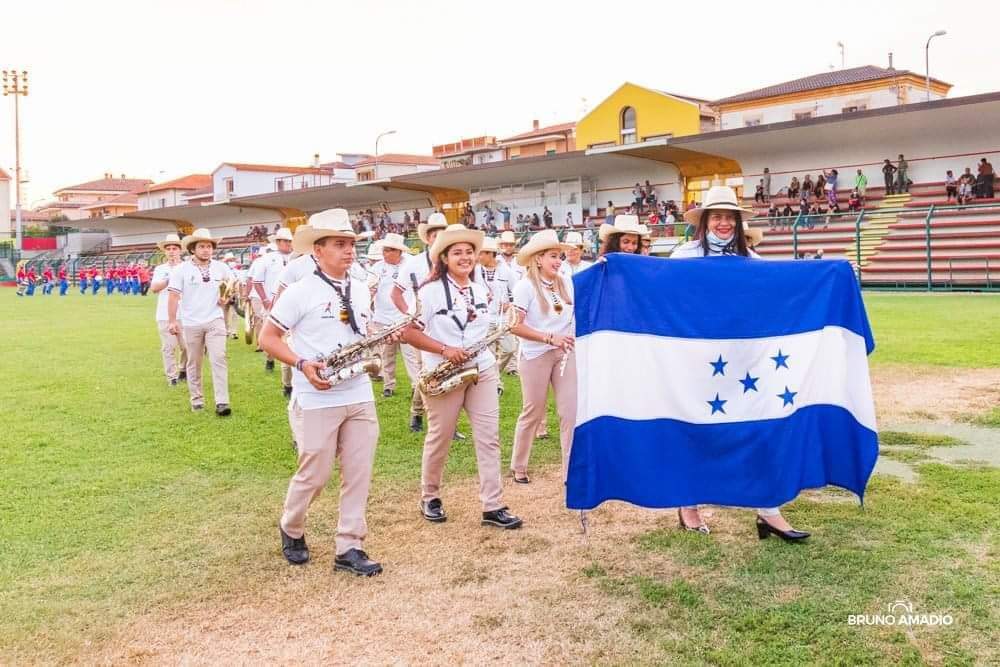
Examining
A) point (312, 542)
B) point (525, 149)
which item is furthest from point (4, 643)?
point (525, 149)

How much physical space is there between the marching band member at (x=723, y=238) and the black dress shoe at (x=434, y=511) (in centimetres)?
168

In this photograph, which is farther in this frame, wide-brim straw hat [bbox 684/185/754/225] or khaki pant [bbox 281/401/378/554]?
wide-brim straw hat [bbox 684/185/754/225]

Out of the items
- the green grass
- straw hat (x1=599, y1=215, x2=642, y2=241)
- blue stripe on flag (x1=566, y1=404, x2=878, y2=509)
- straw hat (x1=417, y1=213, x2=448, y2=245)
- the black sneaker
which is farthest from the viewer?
the green grass

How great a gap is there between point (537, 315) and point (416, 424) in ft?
9.88

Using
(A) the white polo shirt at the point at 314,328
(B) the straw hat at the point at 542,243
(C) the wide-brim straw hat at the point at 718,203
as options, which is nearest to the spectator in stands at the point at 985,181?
(B) the straw hat at the point at 542,243

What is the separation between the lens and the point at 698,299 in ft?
17.2

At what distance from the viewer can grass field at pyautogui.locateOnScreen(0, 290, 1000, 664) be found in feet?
13.4

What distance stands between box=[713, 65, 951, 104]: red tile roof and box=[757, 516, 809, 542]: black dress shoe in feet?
164

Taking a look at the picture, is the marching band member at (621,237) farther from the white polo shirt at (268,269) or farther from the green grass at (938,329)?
the green grass at (938,329)

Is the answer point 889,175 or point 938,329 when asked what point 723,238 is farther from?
point 889,175

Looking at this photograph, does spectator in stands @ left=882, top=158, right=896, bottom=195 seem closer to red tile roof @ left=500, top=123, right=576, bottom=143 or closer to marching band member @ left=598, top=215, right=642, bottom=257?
marching band member @ left=598, top=215, right=642, bottom=257

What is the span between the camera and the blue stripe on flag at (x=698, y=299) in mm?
5180

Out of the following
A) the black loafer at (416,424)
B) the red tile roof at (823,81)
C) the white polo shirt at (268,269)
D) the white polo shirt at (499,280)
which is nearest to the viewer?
the white polo shirt at (499,280)

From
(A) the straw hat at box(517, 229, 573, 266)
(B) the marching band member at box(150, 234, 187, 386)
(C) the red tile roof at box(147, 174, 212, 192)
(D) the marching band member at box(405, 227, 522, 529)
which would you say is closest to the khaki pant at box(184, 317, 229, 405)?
(B) the marching band member at box(150, 234, 187, 386)
